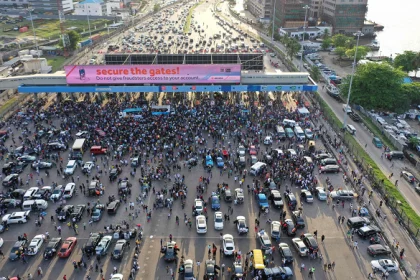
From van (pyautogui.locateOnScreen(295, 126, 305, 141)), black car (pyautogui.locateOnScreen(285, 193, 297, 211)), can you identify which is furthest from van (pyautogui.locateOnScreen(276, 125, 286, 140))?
black car (pyautogui.locateOnScreen(285, 193, 297, 211))

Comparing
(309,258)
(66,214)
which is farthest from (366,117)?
(66,214)

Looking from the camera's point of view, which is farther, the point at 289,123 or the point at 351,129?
the point at 289,123

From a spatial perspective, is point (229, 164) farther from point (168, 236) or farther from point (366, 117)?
point (366, 117)

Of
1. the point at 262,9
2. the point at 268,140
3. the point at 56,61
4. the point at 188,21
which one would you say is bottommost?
the point at 268,140

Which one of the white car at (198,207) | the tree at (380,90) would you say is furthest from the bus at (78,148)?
the tree at (380,90)

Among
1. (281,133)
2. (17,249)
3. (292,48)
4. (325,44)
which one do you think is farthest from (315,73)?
(17,249)

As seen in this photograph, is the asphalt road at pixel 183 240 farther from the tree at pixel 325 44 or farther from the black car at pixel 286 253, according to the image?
the tree at pixel 325 44

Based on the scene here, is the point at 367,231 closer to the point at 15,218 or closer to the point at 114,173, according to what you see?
the point at 114,173
